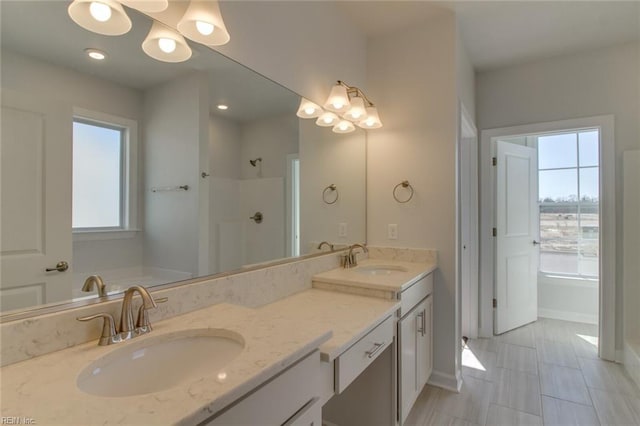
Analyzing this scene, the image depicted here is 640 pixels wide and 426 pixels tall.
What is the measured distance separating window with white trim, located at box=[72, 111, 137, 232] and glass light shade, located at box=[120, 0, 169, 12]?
1.18 feet

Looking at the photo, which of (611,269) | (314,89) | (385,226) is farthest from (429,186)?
(611,269)

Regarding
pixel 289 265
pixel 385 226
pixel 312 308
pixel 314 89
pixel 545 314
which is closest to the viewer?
pixel 312 308

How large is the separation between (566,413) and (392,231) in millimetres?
1533

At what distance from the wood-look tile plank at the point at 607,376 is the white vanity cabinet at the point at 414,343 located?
49.0 inches

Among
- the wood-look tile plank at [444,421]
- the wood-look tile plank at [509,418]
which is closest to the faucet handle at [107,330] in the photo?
the wood-look tile plank at [444,421]

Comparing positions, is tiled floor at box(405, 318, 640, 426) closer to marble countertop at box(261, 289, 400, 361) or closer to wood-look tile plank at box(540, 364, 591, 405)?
wood-look tile plank at box(540, 364, 591, 405)

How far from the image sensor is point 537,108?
288cm

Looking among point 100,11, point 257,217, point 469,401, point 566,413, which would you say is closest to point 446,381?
point 469,401

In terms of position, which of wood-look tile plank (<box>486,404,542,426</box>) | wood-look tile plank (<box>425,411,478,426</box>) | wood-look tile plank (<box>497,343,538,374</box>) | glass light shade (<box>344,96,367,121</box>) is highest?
glass light shade (<box>344,96,367,121</box>)

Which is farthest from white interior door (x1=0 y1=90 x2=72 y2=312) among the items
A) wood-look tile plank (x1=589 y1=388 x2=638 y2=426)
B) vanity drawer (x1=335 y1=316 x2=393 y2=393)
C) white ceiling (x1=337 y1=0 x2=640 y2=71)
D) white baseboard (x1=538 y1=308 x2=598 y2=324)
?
white baseboard (x1=538 y1=308 x2=598 y2=324)

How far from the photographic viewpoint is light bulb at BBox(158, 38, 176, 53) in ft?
3.57

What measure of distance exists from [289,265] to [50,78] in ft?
3.94

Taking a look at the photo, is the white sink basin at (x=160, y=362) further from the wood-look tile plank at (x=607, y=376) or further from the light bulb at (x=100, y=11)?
the wood-look tile plank at (x=607, y=376)

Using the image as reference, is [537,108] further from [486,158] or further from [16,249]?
[16,249]
